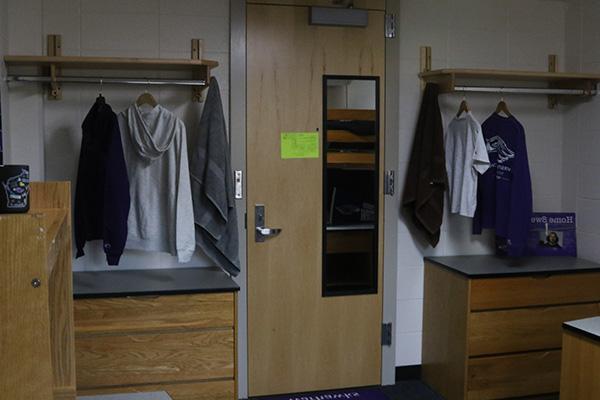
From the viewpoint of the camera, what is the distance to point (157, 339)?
2.92 meters

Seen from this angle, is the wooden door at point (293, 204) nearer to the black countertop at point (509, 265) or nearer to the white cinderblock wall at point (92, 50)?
the white cinderblock wall at point (92, 50)

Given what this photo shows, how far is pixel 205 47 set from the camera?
11.1 feet

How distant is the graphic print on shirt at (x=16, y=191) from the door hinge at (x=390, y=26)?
9.15ft

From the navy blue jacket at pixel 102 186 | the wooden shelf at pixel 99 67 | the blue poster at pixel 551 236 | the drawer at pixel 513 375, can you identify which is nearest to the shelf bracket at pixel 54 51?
the wooden shelf at pixel 99 67

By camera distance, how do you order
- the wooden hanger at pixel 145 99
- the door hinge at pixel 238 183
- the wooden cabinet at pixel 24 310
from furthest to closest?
1. the door hinge at pixel 238 183
2. the wooden hanger at pixel 145 99
3. the wooden cabinet at pixel 24 310

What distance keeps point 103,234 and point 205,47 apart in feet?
3.67

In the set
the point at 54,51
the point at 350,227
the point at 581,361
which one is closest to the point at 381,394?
the point at 350,227

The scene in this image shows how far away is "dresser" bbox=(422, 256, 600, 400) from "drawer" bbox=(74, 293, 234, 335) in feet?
4.18

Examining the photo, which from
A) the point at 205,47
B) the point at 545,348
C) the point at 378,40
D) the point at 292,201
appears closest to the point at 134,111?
the point at 205,47

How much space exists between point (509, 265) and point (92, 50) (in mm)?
2511

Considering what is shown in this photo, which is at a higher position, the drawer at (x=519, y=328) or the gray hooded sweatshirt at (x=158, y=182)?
the gray hooded sweatshirt at (x=158, y=182)

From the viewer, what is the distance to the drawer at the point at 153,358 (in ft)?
9.35

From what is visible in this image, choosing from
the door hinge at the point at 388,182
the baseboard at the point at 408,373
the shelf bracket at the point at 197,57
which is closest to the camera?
the shelf bracket at the point at 197,57

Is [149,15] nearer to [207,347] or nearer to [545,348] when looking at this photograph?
[207,347]
